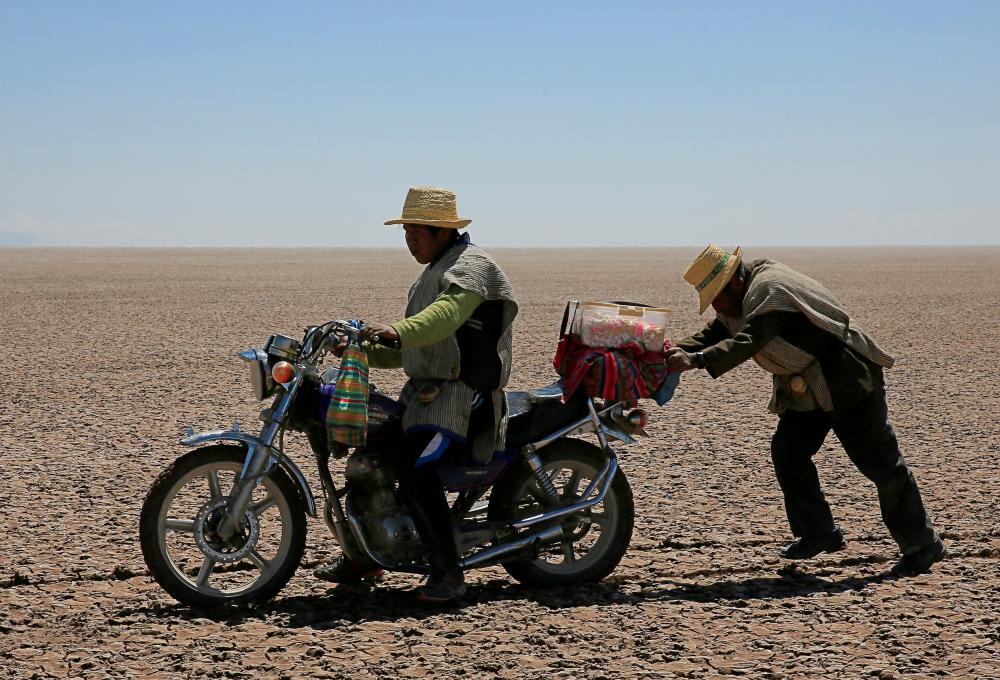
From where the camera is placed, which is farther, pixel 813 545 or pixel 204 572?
pixel 813 545

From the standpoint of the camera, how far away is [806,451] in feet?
19.6

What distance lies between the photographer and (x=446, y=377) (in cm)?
520

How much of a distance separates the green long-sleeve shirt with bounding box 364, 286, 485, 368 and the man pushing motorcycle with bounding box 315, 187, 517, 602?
34 millimetres

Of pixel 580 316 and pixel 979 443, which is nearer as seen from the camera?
pixel 580 316

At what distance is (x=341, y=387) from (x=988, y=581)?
3.16 m

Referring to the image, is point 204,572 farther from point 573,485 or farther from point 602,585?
point 602,585

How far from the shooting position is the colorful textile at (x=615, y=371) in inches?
210

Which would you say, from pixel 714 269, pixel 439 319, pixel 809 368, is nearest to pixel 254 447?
pixel 439 319

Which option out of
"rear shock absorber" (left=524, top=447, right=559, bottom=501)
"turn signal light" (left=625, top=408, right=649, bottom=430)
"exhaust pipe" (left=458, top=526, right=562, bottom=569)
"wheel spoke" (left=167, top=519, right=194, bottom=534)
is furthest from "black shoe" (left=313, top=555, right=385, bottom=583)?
"turn signal light" (left=625, top=408, right=649, bottom=430)

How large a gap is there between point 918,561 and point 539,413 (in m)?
1.98

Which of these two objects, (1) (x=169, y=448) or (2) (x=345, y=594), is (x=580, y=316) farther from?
(1) (x=169, y=448)

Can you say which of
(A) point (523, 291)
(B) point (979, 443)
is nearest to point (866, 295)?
(A) point (523, 291)

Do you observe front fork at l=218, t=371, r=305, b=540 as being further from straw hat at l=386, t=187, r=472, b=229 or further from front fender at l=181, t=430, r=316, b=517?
straw hat at l=386, t=187, r=472, b=229

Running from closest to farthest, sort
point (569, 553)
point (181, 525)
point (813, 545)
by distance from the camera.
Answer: point (181, 525)
point (569, 553)
point (813, 545)
